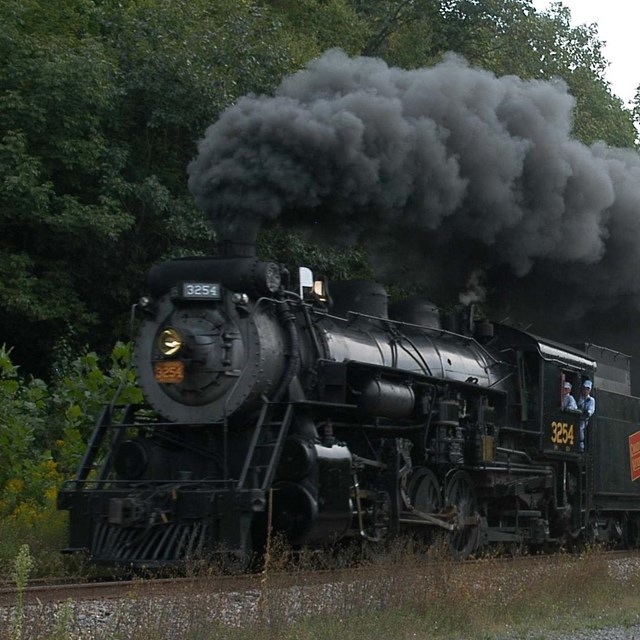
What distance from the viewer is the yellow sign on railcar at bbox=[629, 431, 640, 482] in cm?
1697

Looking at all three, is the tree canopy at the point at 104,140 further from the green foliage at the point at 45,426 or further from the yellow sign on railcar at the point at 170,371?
the yellow sign on railcar at the point at 170,371

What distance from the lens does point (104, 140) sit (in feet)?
62.0

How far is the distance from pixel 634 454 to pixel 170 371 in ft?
29.1

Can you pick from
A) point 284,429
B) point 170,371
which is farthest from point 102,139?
point 284,429

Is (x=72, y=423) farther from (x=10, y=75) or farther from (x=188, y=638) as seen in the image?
(x=188, y=638)

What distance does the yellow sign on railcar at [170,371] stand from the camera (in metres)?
10.7

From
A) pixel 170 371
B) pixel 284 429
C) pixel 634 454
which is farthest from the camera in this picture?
pixel 634 454

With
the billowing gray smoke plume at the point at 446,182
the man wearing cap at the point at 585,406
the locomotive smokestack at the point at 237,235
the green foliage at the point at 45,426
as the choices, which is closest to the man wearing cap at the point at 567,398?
the man wearing cap at the point at 585,406

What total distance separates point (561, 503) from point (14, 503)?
22.7ft

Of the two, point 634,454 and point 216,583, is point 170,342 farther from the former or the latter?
Answer: point 634,454

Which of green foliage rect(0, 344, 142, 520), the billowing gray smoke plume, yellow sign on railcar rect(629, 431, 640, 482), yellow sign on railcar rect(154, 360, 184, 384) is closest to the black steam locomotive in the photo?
yellow sign on railcar rect(154, 360, 184, 384)

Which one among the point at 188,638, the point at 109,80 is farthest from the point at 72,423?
the point at 188,638

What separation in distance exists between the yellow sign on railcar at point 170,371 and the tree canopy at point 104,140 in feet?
25.2

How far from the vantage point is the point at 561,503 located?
591 inches
